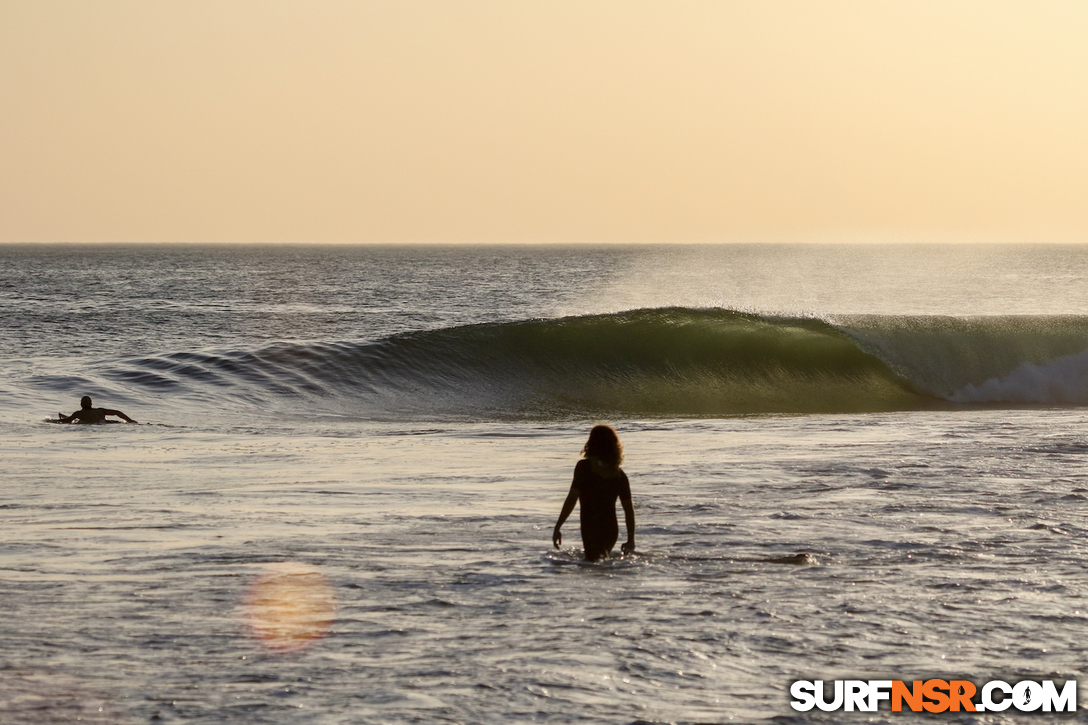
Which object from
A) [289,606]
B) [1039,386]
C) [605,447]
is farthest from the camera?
[1039,386]

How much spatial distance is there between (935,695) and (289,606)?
11.4ft

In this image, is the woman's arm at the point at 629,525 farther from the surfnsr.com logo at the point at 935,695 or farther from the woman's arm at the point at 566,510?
the surfnsr.com logo at the point at 935,695

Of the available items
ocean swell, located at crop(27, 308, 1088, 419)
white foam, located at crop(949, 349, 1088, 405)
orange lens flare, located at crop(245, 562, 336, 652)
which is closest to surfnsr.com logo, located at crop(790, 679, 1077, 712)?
orange lens flare, located at crop(245, 562, 336, 652)

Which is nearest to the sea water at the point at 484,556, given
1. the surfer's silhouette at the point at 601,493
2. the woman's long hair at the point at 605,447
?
the surfer's silhouette at the point at 601,493

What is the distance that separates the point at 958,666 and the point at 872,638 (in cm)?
53

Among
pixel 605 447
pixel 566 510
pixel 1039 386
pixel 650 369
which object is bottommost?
pixel 1039 386

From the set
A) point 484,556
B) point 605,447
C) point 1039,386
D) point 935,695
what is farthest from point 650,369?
point 935,695

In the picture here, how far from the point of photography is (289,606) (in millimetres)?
6465

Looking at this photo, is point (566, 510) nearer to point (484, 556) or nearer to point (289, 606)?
point (484, 556)

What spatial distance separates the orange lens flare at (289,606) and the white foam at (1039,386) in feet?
68.6

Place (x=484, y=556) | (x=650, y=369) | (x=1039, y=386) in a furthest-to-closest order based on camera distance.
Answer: (x=650, y=369)
(x=1039, y=386)
(x=484, y=556)

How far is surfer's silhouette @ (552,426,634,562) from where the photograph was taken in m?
7.83

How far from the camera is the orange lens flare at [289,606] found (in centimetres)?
593

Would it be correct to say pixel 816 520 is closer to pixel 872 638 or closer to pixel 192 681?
pixel 872 638
